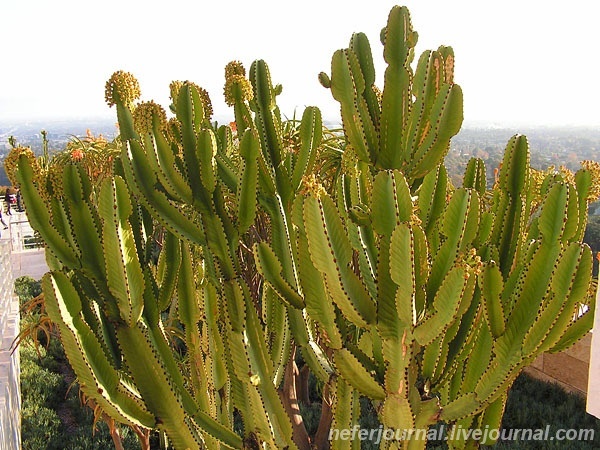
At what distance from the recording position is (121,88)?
220cm

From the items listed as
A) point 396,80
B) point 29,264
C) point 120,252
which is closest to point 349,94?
point 396,80

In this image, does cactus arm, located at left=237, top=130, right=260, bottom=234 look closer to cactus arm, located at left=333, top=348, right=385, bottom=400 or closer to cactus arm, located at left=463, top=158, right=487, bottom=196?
cactus arm, located at left=333, top=348, right=385, bottom=400

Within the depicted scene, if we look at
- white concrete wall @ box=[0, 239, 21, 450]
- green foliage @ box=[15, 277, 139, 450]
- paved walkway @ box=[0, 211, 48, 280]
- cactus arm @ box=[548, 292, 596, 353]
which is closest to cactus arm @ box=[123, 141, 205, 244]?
cactus arm @ box=[548, 292, 596, 353]

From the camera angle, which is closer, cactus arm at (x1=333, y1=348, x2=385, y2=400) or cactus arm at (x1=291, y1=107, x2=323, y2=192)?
cactus arm at (x1=333, y1=348, x2=385, y2=400)

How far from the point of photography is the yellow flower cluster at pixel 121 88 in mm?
2168

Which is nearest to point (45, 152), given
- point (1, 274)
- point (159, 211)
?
point (1, 274)

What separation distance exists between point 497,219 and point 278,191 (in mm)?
783

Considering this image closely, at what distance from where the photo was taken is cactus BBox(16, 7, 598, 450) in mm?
1510

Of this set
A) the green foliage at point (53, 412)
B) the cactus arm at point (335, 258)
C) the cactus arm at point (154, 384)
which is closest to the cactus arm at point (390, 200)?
the cactus arm at point (335, 258)

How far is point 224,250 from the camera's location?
181 centimetres

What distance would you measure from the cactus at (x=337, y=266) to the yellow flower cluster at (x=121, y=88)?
0.13 meters

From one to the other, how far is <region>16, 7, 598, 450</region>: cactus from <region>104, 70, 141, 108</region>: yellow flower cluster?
13cm

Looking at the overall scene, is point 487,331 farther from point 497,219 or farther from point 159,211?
point 159,211

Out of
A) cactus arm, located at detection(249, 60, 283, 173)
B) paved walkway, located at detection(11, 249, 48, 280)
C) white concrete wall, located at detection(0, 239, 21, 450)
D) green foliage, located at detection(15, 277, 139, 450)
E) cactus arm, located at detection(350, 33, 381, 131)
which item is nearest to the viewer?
cactus arm, located at detection(350, 33, 381, 131)
